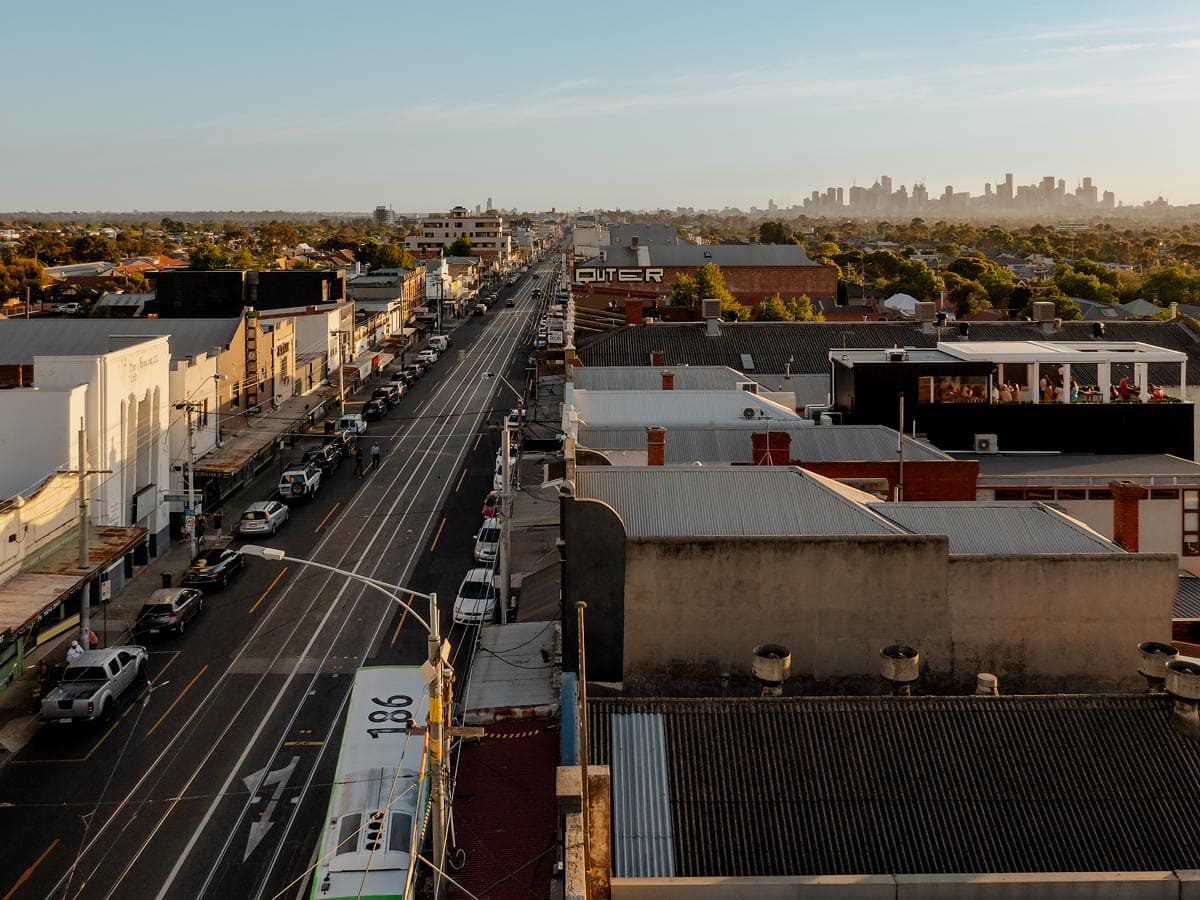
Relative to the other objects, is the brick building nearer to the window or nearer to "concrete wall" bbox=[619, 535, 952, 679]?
the window

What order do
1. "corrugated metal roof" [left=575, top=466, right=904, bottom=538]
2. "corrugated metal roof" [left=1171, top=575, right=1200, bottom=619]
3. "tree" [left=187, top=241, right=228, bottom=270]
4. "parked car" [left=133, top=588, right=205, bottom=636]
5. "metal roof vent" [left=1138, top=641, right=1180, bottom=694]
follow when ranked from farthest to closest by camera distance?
"tree" [left=187, top=241, right=228, bottom=270]
"parked car" [left=133, top=588, right=205, bottom=636]
"corrugated metal roof" [left=1171, top=575, right=1200, bottom=619]
"corrugated metal roof" [left=575, top=466, right=904, bottom=538]
"metal roof vent" [left=1138, top=641, right=1180, bottom=694]

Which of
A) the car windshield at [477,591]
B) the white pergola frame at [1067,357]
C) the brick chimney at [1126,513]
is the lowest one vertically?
the car windshield at [477,591]

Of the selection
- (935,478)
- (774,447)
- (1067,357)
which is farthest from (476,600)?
(1067,357)

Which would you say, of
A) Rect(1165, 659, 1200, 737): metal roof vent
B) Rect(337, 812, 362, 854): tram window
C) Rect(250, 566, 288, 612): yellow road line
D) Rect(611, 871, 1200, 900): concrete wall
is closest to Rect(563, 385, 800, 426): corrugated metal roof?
Rect(250, 566, 288, 612): yellow road line

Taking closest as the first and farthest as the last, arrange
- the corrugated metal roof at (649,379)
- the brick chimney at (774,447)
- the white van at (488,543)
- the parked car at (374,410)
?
the brick chimney at (774,447)
the white van at (488,543)
the corrugated metal roof at (649,379)
the parked car at (374,410)

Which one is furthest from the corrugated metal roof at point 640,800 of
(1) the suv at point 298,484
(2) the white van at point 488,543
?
(1) the suv at point 298,484

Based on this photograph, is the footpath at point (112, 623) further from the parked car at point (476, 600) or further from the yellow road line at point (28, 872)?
the parked car at point (476, 600)

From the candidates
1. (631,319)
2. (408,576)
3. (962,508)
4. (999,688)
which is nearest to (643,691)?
(999,688)
